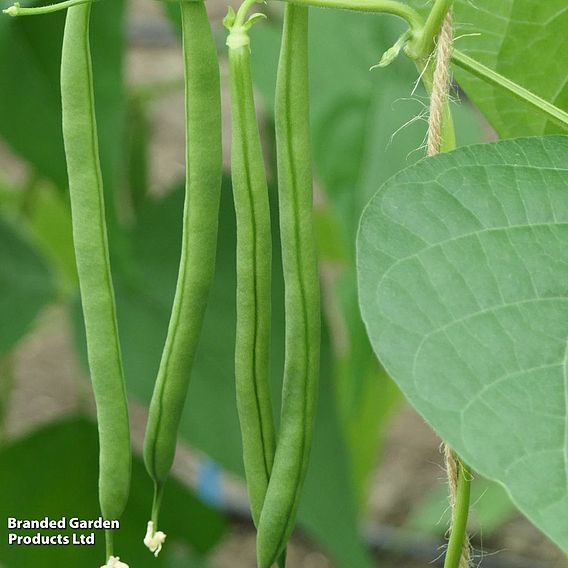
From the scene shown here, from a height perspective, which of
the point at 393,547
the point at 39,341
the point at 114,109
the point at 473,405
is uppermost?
the point at 114,109

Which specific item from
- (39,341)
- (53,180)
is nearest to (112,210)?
(53,180)

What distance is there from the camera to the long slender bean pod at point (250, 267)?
484 mm

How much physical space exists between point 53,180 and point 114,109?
89mm

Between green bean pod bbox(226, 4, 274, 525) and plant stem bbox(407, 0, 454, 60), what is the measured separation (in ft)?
0.30

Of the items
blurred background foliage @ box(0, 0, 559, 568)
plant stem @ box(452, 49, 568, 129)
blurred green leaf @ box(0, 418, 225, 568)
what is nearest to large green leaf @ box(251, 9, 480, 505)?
blurred background foliage @ box(0, 0, 559, 568)

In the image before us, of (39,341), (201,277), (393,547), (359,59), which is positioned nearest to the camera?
(201,277)

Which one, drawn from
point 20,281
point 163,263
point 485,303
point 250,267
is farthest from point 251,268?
point 20,281

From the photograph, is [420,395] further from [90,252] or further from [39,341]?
[39,341]

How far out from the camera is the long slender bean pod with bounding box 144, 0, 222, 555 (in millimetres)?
493

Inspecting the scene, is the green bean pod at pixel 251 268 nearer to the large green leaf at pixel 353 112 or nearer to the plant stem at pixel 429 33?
the plant stem at pixel 429 33

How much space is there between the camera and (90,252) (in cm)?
53

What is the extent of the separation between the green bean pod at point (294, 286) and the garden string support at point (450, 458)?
0.07m

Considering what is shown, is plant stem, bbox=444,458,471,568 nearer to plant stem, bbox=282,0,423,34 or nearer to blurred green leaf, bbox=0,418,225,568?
plant stem, bbox=282,0,423,34

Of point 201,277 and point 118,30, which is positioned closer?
point 201,277
